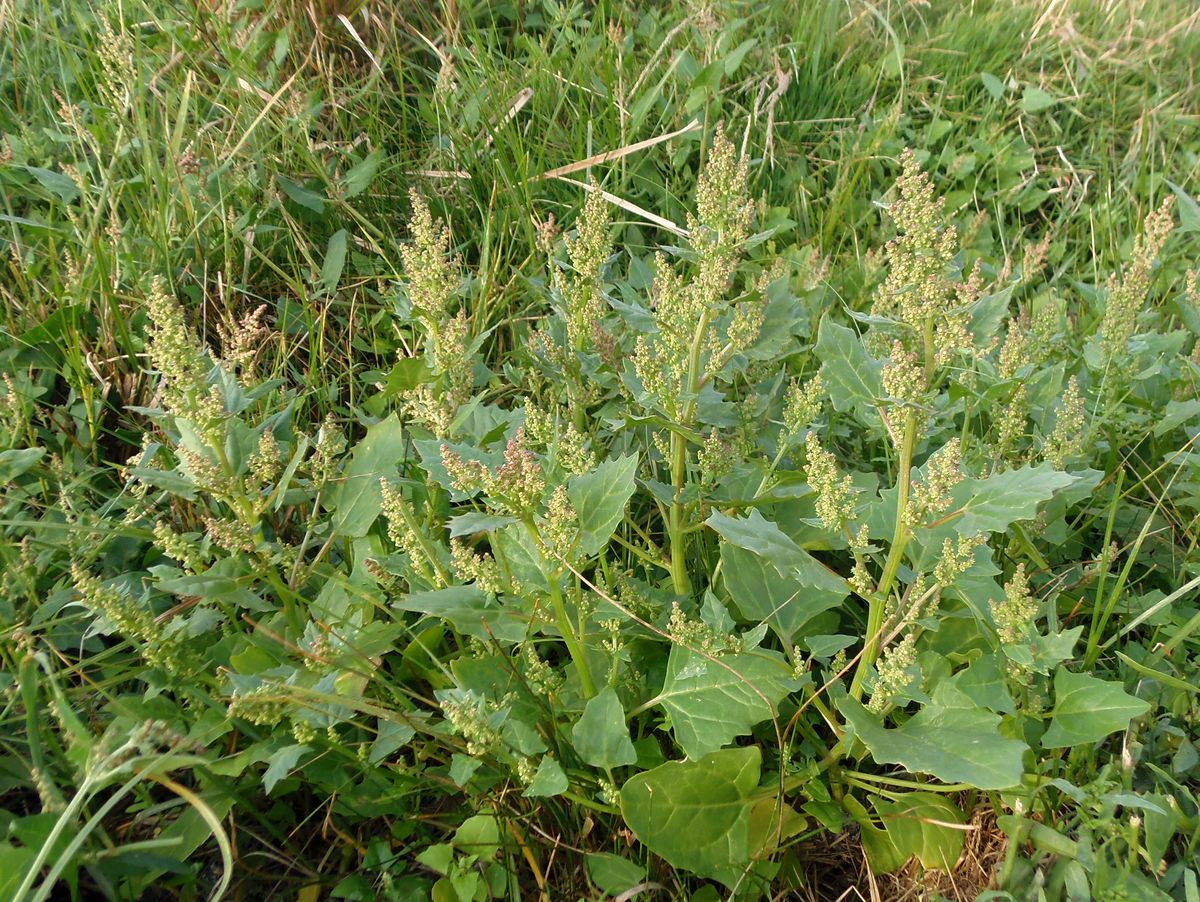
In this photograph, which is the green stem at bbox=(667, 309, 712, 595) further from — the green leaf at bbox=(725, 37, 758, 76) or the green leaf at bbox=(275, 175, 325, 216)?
the green leaf at bbox=(725, 37, 758, 76)

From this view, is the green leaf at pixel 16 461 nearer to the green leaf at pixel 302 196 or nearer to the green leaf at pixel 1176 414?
the green leaf at pixel 302 196

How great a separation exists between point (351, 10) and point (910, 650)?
2966mm

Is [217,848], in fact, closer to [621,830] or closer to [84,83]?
[621,830]

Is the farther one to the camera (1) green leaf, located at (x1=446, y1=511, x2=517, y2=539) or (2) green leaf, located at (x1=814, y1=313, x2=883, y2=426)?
(2) green leaf, located at (x1=814, y1=313, x2=883, y2=426)

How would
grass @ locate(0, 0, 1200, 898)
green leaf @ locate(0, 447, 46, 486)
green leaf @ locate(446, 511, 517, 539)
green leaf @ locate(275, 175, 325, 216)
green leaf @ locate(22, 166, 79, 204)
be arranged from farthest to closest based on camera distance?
green leaf @ locate(275, 175, 325, 216) < green leaf @ locate(22, 166, 79, 204) < green leaf @ locate(0, 447, 46, 486) < grass @ locate(0, 0, 1200, 898) < green leaf @ locate(446, 511, 517, 539)

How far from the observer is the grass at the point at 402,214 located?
5.45 feet

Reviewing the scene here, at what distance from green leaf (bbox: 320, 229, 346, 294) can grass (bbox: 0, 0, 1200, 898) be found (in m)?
0.01

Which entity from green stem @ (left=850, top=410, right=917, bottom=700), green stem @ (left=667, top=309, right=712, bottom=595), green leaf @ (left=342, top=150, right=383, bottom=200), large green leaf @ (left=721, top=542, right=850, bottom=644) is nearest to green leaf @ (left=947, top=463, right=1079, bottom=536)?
green stem @ (left=850, top=410, right=917, bottom=700)

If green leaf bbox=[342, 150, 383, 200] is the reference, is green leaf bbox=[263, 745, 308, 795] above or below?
below

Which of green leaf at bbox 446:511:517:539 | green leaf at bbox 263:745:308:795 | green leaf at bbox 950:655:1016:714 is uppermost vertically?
green leaf at bbox 446:511:517:539

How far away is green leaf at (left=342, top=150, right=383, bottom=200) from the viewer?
291 cm

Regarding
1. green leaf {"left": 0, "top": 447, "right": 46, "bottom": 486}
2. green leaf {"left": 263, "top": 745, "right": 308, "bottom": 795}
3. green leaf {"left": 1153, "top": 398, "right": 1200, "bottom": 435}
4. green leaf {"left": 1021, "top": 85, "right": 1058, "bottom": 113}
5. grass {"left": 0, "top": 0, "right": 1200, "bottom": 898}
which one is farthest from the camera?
green leaf {"left": 1021, "top": 85, "right": 1058, "bottom": 113}

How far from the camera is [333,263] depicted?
9.02 feet

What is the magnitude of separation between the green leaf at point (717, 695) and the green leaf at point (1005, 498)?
0.40 m
